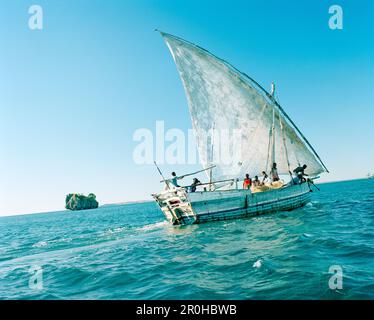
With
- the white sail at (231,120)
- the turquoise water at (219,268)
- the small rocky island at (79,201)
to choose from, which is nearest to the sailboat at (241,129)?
the white sail at (231,120)

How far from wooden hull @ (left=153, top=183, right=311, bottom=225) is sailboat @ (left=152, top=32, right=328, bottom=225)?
92 millimetres

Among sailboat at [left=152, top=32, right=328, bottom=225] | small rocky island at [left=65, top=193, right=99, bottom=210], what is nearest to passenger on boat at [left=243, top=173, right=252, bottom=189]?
sailboat at [left=152, top=32, right=328, bottom=225]

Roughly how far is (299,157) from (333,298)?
23995 mm

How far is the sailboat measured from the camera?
84.5 feet

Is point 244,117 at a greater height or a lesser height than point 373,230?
greater

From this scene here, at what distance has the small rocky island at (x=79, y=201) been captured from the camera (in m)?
174

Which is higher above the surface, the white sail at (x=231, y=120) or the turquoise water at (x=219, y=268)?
the white sail at (x=231, y=120)

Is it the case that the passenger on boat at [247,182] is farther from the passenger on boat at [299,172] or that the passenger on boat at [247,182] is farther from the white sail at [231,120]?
the passenger on boat at [299,172]

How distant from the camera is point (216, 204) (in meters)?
23.4

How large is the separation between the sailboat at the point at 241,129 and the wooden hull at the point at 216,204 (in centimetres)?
9
